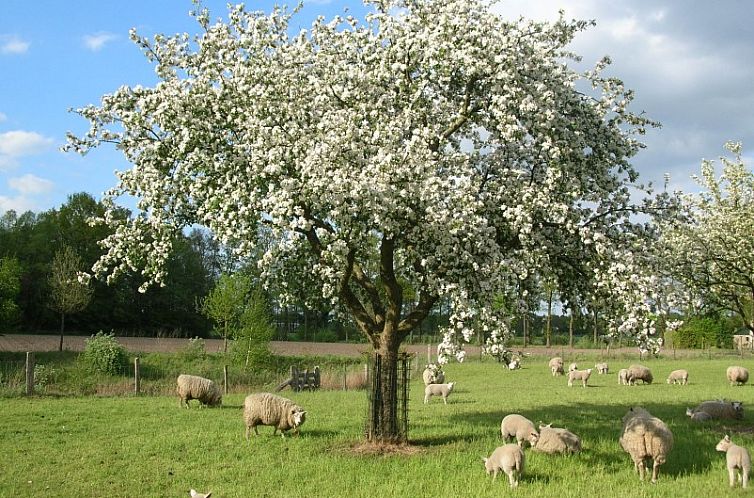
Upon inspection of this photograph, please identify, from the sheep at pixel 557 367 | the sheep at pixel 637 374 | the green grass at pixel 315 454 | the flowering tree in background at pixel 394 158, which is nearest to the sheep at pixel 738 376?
the sheep at pixel 637 374

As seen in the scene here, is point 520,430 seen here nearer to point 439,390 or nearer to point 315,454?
point 315,454

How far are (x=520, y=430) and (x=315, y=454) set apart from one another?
15.7 ft

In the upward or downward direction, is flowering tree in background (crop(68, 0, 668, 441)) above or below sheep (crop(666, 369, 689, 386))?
above

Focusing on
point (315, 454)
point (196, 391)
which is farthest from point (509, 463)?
point (196, 391)

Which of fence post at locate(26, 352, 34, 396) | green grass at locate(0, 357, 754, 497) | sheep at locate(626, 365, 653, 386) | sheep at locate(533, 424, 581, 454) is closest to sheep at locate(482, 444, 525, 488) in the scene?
green grass at locate(0, 357, 754, 497)

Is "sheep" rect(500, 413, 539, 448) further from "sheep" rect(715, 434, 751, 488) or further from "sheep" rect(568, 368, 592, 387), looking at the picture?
"sheep" rect(568, 368, 592, 387)

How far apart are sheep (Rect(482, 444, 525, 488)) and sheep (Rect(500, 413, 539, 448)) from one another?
1720mm

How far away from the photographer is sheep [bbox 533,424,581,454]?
48.1 ft

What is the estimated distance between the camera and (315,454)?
51.2ft

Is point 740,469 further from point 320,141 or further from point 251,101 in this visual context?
point 251,101

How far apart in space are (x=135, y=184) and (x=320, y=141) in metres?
4.64

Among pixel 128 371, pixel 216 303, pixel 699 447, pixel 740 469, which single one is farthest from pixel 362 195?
pixel 216 303

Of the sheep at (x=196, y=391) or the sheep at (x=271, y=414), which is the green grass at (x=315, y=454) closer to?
the sheep at (x=271, y=414)

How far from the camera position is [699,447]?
1614 cm
